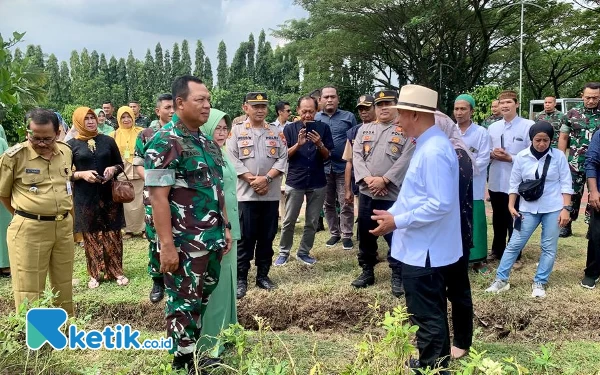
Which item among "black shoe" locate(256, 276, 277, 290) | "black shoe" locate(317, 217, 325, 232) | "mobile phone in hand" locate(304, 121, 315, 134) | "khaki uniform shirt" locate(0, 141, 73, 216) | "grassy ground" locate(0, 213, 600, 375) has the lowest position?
"grassy ground" locate(0, 213, 600, 375)

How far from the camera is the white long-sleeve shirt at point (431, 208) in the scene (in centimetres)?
258

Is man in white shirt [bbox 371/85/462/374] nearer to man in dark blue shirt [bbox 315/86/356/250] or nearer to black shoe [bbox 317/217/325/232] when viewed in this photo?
man in dark blue shirt [bbox 315/86/356/250]

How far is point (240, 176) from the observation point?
456cm

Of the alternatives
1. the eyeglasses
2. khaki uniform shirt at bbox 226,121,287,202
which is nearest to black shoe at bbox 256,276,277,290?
khaki uniform shirt at bbox 226,121,287,202

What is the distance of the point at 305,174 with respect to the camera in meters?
5.24

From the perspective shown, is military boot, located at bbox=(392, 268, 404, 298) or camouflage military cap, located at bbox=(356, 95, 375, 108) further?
camouflage military cap, located at bbox=(356, 95, 375, 108)

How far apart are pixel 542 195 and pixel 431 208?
88.5 inches

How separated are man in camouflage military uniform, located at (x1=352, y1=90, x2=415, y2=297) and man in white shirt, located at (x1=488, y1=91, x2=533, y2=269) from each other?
1.44 m

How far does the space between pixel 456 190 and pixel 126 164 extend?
18.1ft

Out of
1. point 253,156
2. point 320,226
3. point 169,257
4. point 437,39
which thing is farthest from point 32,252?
point 437,39

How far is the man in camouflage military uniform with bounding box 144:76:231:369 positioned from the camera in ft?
8.27

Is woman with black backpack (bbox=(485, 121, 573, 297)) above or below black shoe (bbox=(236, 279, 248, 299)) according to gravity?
above

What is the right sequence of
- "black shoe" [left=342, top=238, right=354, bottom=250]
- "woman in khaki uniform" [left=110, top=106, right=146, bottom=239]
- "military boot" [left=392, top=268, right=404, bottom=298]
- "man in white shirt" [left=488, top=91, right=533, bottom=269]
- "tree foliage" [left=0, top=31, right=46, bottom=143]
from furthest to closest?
"woman in khaki uniform" [left=110, top=106, right=146, bottom=239], "black shoe" [left=342, top=238, right=354, bottom=250], "man in white shirt" [left=488, top=91, right=533, bottom=269], "military boot" [left=392, top=268, right=404, bottom=298], "tree foliage" [left=0, top=31, right=46, bottom=143]

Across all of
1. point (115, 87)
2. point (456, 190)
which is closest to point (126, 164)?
point (456, 190)
